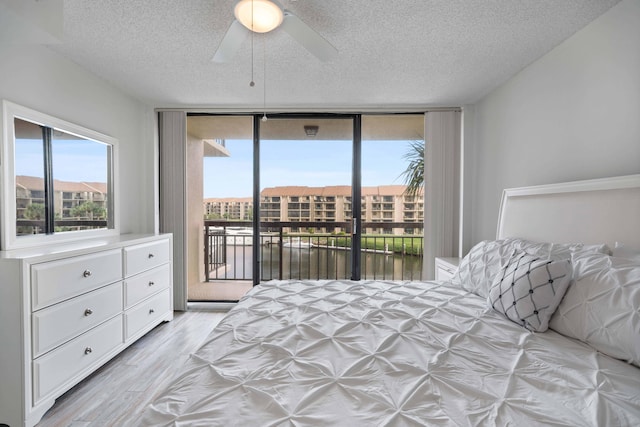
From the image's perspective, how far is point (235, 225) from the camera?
14.4 ft

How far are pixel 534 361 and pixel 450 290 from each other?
0.89 m

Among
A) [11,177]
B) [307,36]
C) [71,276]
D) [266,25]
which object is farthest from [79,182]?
[307,36]

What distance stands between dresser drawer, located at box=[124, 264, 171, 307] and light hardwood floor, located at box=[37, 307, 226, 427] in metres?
0.44

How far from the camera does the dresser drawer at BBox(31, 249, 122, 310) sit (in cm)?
167

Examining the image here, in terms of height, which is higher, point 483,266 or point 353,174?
point 353,174

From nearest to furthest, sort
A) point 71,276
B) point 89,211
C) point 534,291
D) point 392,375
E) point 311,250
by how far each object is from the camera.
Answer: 1. point 392,375
2. point 534,291
3. point 71,276
4. point 89,211
5. point 311,250

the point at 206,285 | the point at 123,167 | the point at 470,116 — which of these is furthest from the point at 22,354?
the point at 470,116

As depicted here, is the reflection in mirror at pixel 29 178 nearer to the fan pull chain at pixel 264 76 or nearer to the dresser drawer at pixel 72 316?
the dresser drawer at pixel 72 316

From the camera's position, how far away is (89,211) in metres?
2.61

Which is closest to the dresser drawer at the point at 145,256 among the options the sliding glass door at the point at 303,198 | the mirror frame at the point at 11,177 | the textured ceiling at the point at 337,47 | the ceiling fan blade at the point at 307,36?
the mirror frame at the point at 11,177

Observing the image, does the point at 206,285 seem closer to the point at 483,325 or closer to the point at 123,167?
the point at 123,167

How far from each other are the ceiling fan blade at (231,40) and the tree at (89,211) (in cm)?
179

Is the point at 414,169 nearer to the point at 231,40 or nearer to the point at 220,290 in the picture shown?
the point at 231,40

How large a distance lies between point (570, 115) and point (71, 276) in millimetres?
3527
